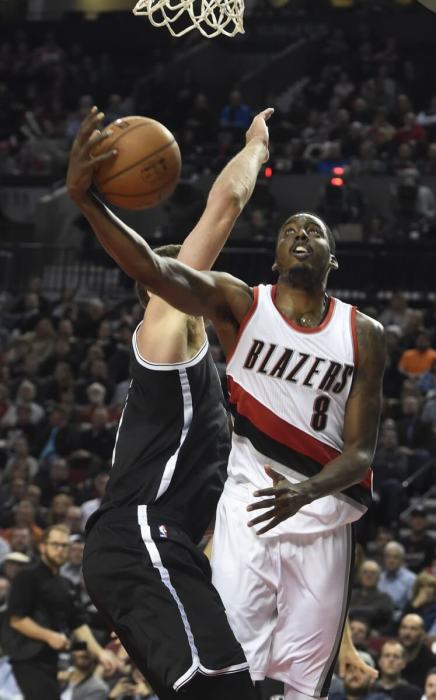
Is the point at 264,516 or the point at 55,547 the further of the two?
the point at 55,547

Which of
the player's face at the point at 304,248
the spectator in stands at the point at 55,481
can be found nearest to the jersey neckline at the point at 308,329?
the player's face at the point at 304,248

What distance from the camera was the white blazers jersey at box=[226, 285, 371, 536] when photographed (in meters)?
4.41

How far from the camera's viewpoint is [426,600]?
9.97 meters

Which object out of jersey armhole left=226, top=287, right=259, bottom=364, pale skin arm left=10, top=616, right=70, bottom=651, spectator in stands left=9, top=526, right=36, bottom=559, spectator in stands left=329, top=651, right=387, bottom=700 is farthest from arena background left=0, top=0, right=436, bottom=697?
jersey armhole left=226, top=287, right=259, bottom=364

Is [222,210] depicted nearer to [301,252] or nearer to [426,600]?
[301,252]

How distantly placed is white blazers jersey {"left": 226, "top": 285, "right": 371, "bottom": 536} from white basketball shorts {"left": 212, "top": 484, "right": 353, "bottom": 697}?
3.0 inches

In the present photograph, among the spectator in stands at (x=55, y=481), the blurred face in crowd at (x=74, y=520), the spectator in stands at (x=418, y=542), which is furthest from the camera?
the spectator in stands at (x=55, y=481)

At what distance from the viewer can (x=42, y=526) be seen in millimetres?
12203

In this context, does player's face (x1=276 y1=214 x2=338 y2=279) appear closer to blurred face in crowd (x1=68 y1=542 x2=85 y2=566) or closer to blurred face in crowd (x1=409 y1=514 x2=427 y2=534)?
blurred face in crowd (x1=68 y1=542 x2=85 y2=566)

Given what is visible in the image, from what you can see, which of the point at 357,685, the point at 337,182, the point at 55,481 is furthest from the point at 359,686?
the point at 337,182

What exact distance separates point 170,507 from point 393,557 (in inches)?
254

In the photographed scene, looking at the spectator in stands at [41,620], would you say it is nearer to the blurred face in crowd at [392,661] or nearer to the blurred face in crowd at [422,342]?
the blurred face in crowd at [392,661]

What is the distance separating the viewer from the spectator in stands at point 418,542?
11328 mm

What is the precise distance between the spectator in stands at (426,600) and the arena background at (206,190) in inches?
12.8
